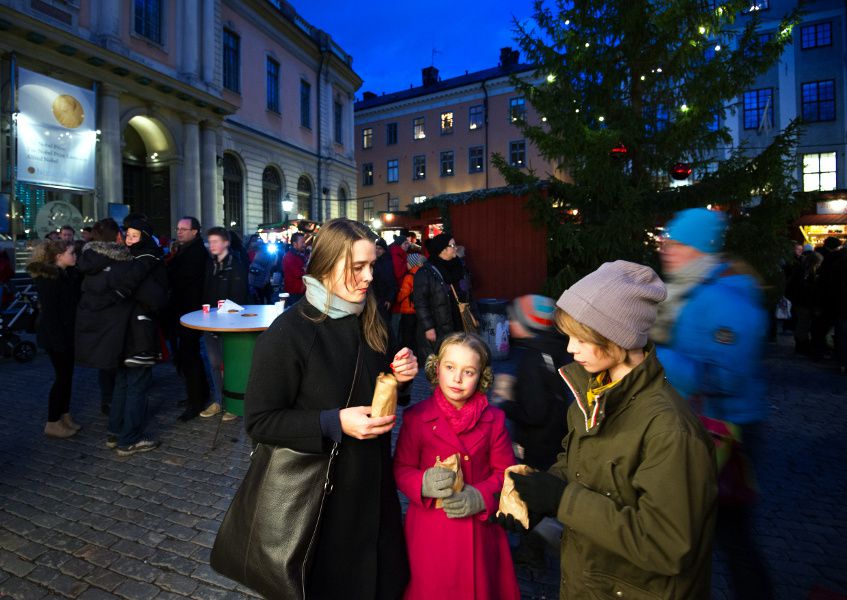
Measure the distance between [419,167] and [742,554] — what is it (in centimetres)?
4379

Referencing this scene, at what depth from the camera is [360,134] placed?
156 feet

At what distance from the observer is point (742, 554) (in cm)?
221

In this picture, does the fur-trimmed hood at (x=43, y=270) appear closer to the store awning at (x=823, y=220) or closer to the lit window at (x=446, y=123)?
the store awning at (x=823, y=220)

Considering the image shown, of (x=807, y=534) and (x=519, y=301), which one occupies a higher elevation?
(x=519, y=301)

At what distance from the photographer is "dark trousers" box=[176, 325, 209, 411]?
225 inches

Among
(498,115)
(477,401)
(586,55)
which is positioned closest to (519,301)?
(477,401)

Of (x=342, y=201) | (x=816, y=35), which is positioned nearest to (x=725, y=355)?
(x=816, y=35)

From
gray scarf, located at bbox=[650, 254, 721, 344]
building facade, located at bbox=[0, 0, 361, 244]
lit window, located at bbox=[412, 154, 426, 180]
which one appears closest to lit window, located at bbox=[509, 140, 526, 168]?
lit window, located at bbox=[412, 154, 426, 180]

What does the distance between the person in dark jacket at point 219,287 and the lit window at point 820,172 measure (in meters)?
26.4

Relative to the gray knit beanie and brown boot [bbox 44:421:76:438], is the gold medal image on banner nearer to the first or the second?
brown boot [bbox 44:421:76:438]

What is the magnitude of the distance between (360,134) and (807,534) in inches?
1898

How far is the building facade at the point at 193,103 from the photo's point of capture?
619 inches

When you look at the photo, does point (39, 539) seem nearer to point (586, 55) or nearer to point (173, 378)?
point (173, 378)

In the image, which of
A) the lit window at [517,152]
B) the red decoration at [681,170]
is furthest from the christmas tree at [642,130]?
the lit window at [517,152]
